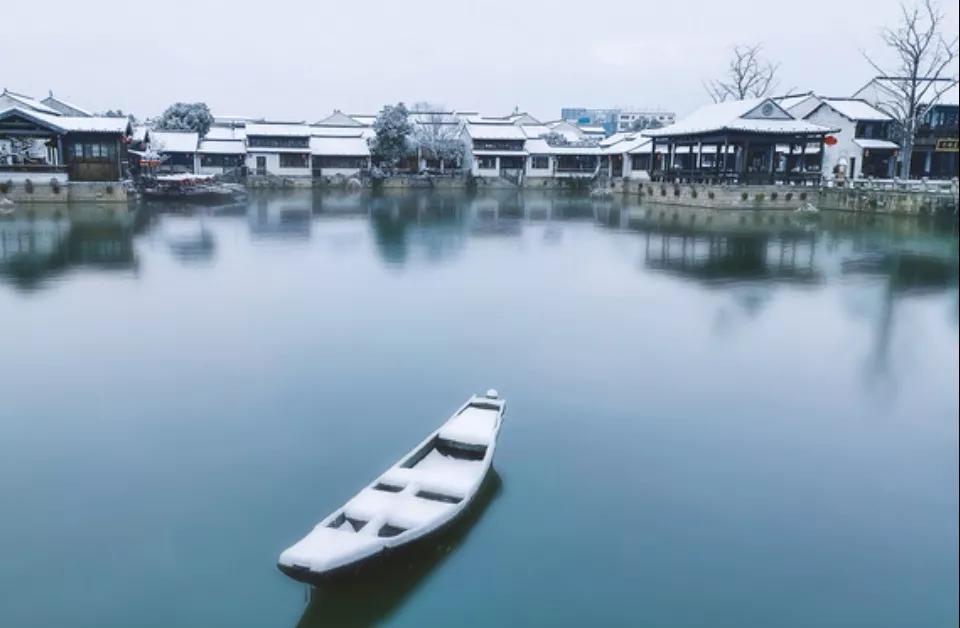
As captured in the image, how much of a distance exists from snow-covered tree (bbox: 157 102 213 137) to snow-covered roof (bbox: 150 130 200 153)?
15.8 feet

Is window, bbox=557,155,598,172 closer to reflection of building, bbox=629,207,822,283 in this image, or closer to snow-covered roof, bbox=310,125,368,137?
snow-covered roof, bbox=310,125,368,137

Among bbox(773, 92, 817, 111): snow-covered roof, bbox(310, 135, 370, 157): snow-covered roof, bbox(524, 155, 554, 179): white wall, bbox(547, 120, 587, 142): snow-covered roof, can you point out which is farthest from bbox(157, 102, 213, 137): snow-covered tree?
bbox(773, 92, 817, 111): snow-covered roof

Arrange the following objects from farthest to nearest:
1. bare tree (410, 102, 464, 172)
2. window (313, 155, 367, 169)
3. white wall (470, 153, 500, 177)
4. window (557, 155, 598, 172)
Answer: window (557, 155, 598, 172) < white wall (470, 153, 500, 177) < bare tree (410, 102, 464, 172) < window (313, 155, 367, 169)

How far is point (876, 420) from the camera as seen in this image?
435 inches

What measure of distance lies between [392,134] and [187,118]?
21.4 metres

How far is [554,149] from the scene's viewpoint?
224 ft

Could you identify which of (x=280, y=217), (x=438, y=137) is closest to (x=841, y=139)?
(x=438, y=137)

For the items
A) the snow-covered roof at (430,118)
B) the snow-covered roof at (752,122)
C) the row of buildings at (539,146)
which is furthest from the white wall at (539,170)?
the snow-covered roof at (752,122)

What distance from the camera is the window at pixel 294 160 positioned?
210 ft

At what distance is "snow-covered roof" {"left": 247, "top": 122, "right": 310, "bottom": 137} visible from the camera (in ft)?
209

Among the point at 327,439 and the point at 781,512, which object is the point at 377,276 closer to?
the point at 327,439

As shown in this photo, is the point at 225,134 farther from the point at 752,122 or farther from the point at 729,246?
the point at 729,246

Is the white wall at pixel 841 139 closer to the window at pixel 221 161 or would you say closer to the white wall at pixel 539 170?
the white wall at pixel 539 170

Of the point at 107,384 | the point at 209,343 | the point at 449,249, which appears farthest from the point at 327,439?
the point at 449,249
